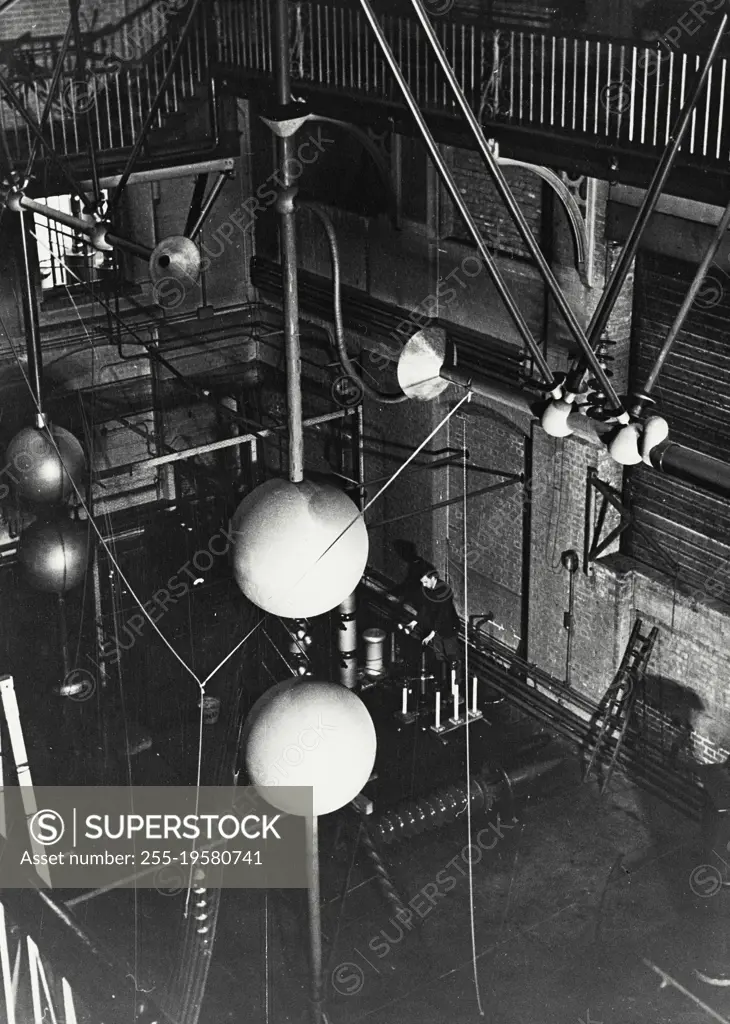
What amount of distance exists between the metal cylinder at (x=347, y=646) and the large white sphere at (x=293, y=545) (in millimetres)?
8634

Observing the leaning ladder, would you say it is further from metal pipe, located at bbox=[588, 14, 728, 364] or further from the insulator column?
metal pipe, located at bbox=[588, 14, 728, 364]

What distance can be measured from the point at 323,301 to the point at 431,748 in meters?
5.42

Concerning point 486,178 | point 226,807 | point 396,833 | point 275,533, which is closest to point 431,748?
point 396,833

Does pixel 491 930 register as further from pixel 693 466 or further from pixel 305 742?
pixel 693 466

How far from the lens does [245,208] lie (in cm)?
1553

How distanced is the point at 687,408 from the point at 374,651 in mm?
4192

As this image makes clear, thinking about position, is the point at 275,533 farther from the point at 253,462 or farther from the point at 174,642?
the point at 253,462

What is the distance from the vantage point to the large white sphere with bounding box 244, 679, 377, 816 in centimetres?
418

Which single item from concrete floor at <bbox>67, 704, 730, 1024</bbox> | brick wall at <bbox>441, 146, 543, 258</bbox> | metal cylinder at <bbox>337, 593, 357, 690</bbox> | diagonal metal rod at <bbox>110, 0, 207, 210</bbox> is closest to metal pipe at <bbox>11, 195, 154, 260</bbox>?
diagonal metal rod at <bbox>110, 0, 207, 210</bbox>

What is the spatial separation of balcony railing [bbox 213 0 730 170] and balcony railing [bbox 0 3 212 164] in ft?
5.14

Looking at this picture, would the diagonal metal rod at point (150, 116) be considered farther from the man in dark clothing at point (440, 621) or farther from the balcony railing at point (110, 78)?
the balcony railing at point (110, 78)

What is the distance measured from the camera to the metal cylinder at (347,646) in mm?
12344

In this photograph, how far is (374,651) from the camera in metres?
12.6

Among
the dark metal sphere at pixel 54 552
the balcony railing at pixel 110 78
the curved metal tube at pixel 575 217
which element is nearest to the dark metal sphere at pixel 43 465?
the dark metal sphere at pixel 54 552
